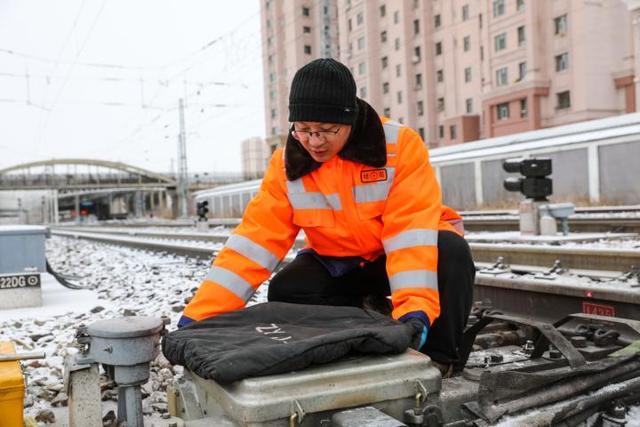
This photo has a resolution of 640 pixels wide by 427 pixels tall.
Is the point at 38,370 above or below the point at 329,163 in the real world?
below

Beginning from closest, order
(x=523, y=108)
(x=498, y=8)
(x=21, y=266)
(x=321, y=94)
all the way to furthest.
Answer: (x=321, y=94) < (x=21, y=266) < (x=523, y=108) < (x=498, y=8)

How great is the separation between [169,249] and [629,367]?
1123 cm

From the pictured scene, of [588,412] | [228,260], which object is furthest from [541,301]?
[228,260]

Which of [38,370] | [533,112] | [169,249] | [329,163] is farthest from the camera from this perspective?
[533,112]

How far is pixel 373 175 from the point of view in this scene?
7.97 feet

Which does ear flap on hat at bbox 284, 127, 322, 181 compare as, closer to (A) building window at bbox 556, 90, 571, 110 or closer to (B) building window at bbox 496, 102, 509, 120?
(A) building window at bbox 556, 90, 571, 110

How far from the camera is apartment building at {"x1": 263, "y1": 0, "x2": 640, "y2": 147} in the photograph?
111 feet

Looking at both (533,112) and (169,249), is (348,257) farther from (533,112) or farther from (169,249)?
(533,112)

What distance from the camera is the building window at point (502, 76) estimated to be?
128 feet

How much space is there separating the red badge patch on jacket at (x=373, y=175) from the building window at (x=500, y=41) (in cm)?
3919

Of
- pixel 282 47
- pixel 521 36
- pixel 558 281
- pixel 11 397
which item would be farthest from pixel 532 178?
pixel 282 47

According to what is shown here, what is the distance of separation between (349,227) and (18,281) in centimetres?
521

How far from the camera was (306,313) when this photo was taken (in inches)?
89.5

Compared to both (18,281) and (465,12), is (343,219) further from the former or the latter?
(465,12)
